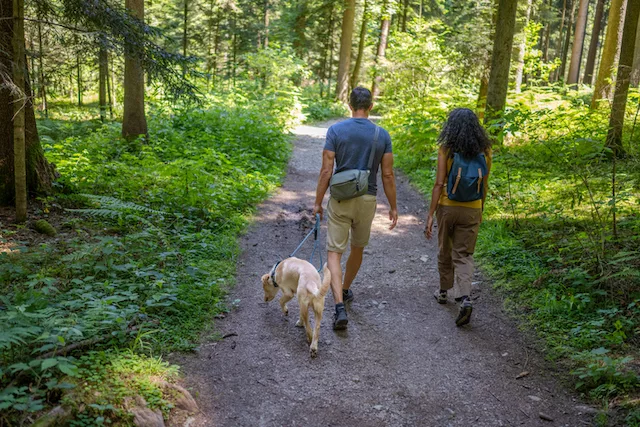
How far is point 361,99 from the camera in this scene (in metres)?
4.71

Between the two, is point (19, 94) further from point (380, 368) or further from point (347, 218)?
point (380, 368)

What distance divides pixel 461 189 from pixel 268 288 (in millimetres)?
2385

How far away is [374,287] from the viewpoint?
616 cm

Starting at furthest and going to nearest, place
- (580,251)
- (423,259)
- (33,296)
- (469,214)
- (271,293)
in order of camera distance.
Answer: (423,259), (580,251), (271,293), (469,214), (33,296)

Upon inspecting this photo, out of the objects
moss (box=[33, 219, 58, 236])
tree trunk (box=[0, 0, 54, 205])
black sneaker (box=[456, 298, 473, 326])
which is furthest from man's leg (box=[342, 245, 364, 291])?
tree trunk (box=[0, 0, 54, 205])

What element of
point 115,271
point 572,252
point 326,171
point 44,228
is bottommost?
point 115,271

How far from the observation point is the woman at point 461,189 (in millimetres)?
4773

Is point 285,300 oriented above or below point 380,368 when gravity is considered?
above

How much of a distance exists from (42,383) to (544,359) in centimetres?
413

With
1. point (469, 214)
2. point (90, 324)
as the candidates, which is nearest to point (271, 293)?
point (90, 324)

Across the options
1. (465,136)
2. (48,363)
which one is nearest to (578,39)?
(465,136)

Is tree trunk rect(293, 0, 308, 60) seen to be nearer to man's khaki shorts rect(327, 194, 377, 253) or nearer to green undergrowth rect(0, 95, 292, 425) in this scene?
green undergrowth rect(0, 95, 292, 425)

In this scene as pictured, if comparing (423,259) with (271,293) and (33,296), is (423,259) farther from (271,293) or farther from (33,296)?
(33,296)

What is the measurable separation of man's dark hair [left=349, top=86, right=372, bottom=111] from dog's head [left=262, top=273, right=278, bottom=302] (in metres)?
2.08
